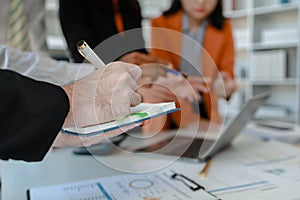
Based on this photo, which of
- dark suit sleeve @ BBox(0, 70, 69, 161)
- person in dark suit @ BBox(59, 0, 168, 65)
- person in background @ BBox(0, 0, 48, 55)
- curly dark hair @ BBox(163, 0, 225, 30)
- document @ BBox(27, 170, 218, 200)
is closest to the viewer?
dark suit sleeve @ BBox(0, 70, 69, 161)

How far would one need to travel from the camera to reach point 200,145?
0.81 metres

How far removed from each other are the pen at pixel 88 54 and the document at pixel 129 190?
222 millimetres

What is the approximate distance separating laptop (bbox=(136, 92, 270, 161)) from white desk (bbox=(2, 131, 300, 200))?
29 mm

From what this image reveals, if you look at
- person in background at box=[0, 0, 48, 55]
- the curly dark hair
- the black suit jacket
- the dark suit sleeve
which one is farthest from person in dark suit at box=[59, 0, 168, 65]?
the dark suit sleeve

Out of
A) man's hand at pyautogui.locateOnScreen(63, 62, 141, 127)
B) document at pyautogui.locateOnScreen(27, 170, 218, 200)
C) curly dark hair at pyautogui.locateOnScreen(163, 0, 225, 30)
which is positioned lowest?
document at pyautogui.locateOnScreen(27, 170, 218, 200)

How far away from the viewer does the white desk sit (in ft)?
1.97

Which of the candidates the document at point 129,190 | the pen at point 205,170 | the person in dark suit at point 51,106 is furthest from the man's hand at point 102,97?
the pen at point 205,170

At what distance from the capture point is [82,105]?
430 millimetres

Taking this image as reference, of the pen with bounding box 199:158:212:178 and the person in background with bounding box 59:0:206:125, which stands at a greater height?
the person in background with bounding box 59:0:206:125

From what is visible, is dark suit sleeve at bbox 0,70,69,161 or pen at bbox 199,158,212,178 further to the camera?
pen at bbox 199,158,212,178

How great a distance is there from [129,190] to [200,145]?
0.31 metres

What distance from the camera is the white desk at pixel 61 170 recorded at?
0.60 m

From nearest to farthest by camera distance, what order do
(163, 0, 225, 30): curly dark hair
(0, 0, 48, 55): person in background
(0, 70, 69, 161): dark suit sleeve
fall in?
(0, 70, 69, 161): dark suit sleeve → (0, 0, 48, 55): person in background → (163, 0, 225, 30): curly dark hair

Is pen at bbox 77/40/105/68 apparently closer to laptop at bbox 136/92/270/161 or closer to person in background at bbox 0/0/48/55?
laptop at bbox 136/92/270/161
